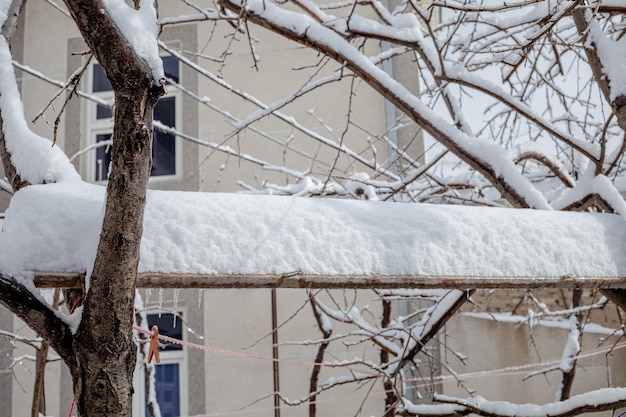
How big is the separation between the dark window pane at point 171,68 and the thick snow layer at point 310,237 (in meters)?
5.18

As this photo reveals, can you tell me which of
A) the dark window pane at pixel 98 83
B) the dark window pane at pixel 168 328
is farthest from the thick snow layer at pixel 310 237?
the dark window pane at pixel 98 83

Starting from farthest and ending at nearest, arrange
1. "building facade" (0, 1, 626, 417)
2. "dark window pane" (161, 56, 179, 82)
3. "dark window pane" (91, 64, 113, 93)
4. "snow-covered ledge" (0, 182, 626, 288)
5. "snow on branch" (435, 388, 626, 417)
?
"dark window pane" (91, 64, 113, 93) → "dark window pane" (161, 56, 179, 82) → "building facade" (0, 1, 626, 417) → "snow on branch" (435, 388, 626, 417) → "snow-covered ledge" (0, 182, 626, 288)

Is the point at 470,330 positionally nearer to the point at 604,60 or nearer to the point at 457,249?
the point at 604,60

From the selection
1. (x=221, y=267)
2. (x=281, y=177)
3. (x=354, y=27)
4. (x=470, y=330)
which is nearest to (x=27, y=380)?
(x=281, y=177)

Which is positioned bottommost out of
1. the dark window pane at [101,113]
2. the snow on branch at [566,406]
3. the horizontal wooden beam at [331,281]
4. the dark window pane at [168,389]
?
the dark window pane at [168,389]

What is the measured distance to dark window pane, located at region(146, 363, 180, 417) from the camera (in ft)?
21.9

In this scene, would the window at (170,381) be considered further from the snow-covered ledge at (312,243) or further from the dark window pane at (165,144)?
the snow-covered ledge at (312,243)

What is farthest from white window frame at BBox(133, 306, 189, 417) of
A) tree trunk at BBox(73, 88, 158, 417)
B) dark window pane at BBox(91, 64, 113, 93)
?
tree trunk at BBox(73, 88, 158, 417)

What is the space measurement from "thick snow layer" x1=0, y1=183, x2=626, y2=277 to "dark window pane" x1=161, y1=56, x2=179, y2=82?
5184 millimetres

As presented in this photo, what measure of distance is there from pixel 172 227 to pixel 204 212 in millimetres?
120

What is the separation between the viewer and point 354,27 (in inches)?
138

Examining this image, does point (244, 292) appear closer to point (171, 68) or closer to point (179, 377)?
point (179, 377)

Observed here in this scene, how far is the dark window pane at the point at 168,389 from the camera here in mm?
6680

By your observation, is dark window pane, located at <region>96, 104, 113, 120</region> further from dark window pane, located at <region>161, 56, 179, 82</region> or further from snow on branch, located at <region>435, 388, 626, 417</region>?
snow on branch, located at <region>435, 388, 626, 417</region>
